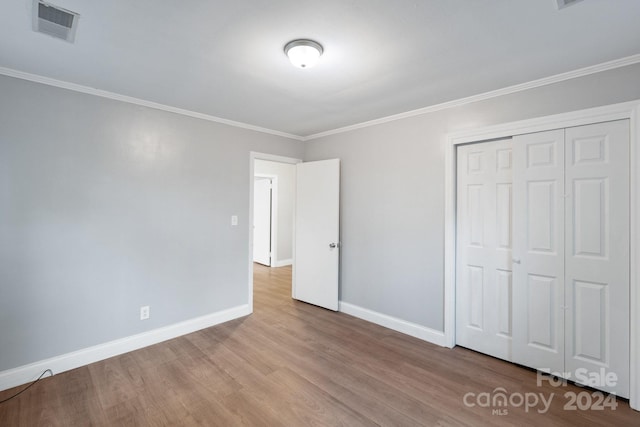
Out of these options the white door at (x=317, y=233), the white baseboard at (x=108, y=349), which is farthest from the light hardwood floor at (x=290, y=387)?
the white door at (x=317, y=233)

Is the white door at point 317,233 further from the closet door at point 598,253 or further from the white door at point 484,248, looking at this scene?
the closet door at point 598,253

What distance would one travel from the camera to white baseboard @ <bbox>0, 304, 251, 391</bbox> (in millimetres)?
2303

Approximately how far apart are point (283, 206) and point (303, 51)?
5064mm

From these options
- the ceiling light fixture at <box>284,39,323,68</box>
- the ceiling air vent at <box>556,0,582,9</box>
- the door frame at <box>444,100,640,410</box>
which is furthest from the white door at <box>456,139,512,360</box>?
the ceiling light fixture at <box>284,39,323,68</box>

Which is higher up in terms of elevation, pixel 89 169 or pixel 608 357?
pixel 89 169

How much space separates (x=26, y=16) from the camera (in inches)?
64.9

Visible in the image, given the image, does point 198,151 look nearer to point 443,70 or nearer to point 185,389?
point 185,389

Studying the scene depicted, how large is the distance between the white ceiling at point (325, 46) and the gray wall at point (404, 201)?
9.8 inches

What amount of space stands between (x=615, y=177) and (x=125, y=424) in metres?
3.87

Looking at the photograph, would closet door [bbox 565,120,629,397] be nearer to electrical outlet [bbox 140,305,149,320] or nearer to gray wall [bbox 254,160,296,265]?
electrical outlet [bbox 140,305,149,320]

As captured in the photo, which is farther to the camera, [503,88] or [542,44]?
[503,88]

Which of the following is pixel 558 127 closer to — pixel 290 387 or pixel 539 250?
pixel 539 250

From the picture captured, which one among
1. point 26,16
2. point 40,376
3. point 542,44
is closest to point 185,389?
point 40,376

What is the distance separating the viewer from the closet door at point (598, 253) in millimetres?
2133
